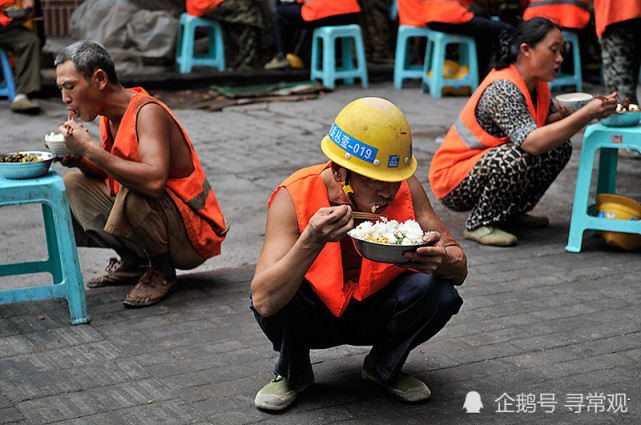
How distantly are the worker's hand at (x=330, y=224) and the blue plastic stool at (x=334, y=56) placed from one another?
751cm

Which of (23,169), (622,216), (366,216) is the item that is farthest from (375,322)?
(622,216)

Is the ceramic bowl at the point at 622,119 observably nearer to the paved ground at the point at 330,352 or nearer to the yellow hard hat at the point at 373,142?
the paved ground at the point at 330,352

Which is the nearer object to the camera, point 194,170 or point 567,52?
point 194,170

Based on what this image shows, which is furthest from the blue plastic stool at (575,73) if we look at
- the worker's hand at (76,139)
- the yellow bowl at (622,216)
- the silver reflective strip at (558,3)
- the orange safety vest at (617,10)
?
the worker's hand at (76,139)

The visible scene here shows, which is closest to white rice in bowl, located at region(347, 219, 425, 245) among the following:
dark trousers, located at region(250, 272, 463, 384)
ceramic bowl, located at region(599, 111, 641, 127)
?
dark trousers, located at region(250, 272, 463, 384)

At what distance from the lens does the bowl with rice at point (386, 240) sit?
102 inches

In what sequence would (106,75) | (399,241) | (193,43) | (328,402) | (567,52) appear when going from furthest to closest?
1. (193,43)
2. (567,52)
3. (106,75)
4. (328,402)
5. (399,241)

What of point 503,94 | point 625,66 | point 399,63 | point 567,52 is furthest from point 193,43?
point 503,94

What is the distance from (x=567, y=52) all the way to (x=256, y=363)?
7924 millimetres

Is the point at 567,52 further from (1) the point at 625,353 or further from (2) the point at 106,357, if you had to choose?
(2) the point at 106,357

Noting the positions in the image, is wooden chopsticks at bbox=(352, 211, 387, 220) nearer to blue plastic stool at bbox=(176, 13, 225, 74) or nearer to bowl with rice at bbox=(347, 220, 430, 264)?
bowl with rice at bbox=(347, 220, 430, 264)

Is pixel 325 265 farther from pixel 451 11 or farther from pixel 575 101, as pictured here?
pixel 451 11

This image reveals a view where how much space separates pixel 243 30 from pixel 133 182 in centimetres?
720

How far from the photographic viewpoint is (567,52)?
10.2 meters
